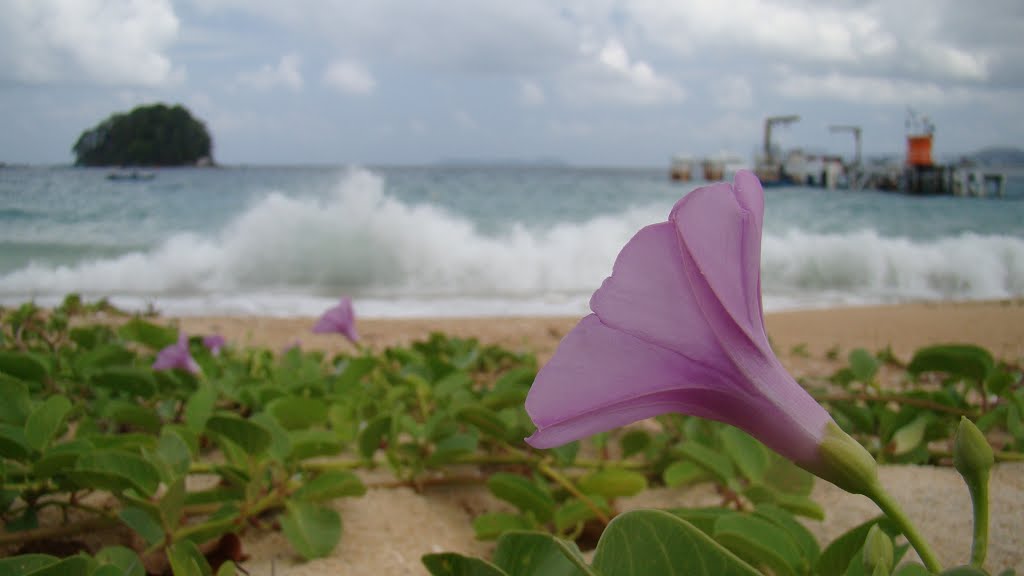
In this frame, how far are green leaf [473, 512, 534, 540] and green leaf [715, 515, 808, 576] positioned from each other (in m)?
0.39

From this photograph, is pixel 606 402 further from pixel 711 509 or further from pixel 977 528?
pixel 711 509

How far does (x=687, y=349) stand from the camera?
444mm

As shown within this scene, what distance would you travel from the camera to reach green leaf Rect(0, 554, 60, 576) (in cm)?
66

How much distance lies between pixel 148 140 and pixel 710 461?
493cm

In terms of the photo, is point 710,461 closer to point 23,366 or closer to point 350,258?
point 23,366

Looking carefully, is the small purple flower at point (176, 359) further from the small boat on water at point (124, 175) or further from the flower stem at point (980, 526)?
the small boat on water at point (124, 175)

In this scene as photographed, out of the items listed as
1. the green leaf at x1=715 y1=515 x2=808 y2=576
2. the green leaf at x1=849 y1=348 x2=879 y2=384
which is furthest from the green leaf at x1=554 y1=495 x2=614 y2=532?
the green leaf at x1=849 y1=348 x2=879 y2=384

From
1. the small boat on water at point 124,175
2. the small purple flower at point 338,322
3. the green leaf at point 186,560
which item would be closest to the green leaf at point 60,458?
the green leaf at point 186,560

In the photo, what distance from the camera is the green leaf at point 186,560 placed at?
0.69 metres

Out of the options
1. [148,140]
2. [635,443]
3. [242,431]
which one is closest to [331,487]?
[242,431]

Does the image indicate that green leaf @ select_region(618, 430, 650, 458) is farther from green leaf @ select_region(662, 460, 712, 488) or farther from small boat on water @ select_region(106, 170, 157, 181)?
small boat on water @ select_region(106, 170, 157, 181)

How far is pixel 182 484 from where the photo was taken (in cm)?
89

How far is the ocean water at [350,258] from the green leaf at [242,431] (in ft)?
11.0

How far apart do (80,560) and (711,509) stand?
60 centimetres
